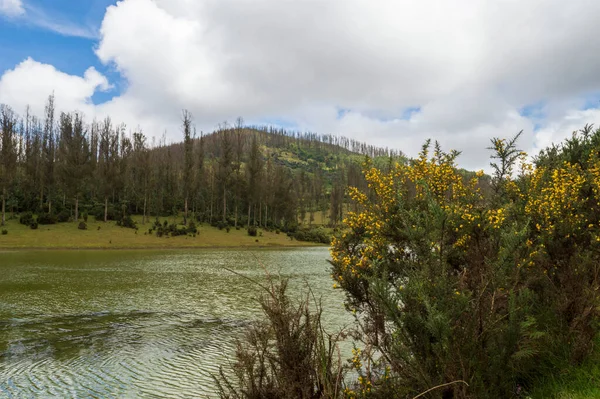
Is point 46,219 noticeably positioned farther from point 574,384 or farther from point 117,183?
point 574,384

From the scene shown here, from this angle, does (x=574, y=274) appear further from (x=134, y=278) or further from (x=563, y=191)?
(x=134, y=278)

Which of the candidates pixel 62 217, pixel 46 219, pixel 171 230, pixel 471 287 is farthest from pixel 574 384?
pixel 62 217

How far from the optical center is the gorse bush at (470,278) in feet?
13.2

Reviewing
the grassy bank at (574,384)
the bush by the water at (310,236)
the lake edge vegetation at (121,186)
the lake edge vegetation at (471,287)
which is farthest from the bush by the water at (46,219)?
the grassy bank at (574,384)

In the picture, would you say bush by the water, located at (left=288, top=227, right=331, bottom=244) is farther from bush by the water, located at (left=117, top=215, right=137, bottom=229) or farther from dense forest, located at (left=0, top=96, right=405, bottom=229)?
bush by the water, located at (left=117, top=215, right=137, bottom=229)

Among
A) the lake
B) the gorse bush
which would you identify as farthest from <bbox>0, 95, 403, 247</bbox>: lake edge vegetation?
the gorse bush

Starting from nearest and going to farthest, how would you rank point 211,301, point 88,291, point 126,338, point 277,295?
point 277,295 → point 126,338 → point 211,301 → point 88,291

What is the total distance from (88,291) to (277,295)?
17829mm

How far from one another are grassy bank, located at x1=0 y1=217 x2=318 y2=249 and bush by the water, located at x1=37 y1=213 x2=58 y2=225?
1032 millimetres

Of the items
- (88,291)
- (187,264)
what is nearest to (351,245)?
(88,291)

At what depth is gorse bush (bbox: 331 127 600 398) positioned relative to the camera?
4012 millimetres

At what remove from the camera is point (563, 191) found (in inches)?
278

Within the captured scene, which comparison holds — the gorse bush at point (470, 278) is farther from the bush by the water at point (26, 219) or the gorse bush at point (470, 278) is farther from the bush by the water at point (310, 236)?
the bush by the water at point (310, 236)

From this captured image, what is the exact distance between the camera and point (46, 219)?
47.8 metres
